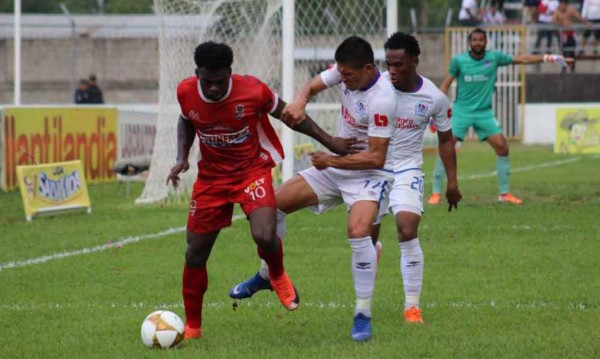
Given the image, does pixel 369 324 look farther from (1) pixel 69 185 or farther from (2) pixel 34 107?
(2) pixel 34 107

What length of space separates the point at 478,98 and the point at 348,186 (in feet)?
27.0

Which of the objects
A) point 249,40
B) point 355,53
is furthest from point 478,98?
point 355,53

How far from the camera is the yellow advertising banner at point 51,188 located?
1527cm

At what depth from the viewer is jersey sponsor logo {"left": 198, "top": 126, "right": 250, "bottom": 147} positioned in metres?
7.87

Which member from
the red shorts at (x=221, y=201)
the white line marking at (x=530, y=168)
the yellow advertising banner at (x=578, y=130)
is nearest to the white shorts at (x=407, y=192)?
the red shorts at (x=221, y=201)

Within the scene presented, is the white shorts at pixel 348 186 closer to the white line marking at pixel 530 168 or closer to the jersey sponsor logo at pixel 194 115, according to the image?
the jersey sponsor logo at pixel 194 115

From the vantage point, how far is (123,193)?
19.0m

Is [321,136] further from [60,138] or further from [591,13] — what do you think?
A: [591,13]

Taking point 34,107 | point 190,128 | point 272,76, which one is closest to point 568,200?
point 272,76

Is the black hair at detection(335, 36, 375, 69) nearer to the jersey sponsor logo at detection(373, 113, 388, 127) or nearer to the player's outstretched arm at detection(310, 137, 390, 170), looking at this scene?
the jersey sponsor logo at detection(373, 113, 388, 127)

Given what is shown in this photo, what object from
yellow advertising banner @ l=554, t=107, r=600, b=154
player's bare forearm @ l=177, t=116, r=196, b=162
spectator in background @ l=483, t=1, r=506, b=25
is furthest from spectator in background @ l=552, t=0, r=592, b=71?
player's bare forearm @ l=177, t=116, r=196, b=162

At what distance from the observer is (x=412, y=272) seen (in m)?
8.48

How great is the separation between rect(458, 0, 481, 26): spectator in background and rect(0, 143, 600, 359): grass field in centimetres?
1877

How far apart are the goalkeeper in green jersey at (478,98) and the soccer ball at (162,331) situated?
9.08m
